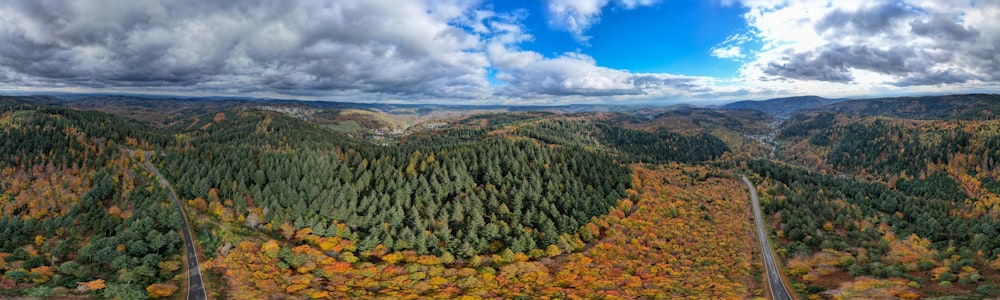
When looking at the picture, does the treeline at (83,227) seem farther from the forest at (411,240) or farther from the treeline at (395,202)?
the treeline at (395,202)

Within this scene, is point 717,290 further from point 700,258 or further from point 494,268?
point 494,268

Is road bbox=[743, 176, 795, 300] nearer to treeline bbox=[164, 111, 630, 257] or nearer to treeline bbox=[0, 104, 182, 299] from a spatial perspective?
treeline bbox=[164, 111, 630, 257]

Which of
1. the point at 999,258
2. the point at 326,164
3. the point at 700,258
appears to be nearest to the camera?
the point at 999,258

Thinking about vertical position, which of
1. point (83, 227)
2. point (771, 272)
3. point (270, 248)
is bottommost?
point (771, 272)

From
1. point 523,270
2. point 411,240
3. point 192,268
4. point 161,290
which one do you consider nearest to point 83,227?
point 192,268

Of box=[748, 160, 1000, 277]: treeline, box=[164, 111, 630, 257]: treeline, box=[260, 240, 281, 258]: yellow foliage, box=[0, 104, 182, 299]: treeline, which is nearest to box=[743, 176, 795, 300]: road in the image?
box=[748, 160, 1000, 277]: treeline

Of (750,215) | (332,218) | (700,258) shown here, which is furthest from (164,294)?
(750,215)

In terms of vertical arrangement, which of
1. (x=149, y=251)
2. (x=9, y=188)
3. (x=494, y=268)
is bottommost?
(x=494, y=268)

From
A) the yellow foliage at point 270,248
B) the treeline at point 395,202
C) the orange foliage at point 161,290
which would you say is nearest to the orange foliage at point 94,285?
the orange foliage at point 161,290

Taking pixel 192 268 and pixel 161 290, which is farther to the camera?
pixel 192 268

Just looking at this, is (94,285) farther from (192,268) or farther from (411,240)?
(411,240)

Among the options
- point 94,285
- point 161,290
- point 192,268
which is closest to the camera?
point 94,285
